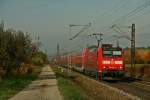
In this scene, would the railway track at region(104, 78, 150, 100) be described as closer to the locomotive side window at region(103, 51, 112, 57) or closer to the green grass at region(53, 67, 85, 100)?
the green grass at region(53, 67, 85, 100)

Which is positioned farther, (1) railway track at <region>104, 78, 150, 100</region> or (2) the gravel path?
(1) railway track at <region>104, 78, 150, 100</region>

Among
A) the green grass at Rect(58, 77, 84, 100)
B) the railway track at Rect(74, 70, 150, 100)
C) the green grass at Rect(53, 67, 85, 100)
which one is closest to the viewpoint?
the green grass at Rect(58, 77, 84, 100)

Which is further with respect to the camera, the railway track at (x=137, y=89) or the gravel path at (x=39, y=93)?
the railway track at (x=137, y=89)

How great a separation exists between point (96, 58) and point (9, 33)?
1101 cm

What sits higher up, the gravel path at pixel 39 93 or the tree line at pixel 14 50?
the tree line at pixel 14 50

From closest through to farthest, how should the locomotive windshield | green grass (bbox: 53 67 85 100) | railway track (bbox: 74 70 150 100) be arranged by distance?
green grass (bbox: 53 67 85 100) → railway track (bbox: 74 70 150 100) → the locomotive windshield

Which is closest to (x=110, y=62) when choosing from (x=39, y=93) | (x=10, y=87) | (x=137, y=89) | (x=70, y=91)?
(x=137, y=89)

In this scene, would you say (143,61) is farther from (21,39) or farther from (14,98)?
(14,98)

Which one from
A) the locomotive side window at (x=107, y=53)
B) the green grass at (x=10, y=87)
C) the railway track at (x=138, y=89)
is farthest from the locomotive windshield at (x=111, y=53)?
the green grass at (x=10, y=87)

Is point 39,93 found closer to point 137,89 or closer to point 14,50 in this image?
point 137,89

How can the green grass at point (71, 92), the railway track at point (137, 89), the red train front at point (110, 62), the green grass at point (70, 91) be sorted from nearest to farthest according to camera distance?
the green grass at point (71, 92), the green grass at point (70, 91), the railway track at point (137, 89), the red train front at point (110, 62)

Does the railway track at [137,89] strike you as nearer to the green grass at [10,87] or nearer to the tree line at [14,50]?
the green grass at [10,87]

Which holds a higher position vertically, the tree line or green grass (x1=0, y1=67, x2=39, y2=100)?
the tree line

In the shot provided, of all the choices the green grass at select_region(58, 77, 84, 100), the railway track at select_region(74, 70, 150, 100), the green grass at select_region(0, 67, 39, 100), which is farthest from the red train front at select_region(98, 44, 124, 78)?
the green grass at select_region(58, 77, 84, 100)
